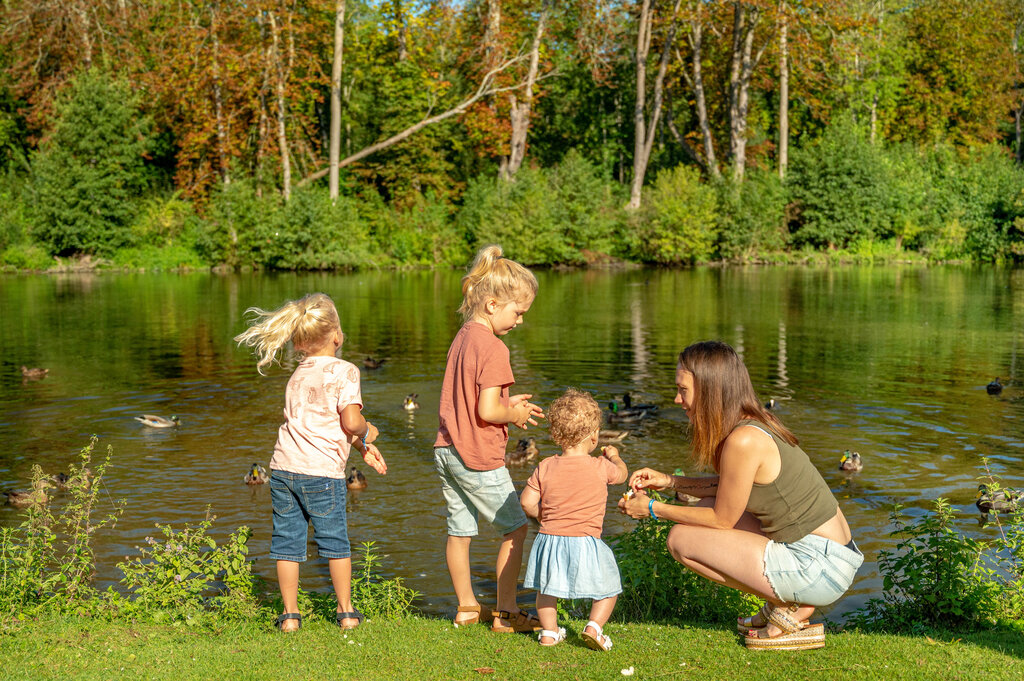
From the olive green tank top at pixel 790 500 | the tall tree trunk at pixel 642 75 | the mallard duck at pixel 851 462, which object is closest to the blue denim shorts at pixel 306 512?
the olive green tank top at pixel 790 500

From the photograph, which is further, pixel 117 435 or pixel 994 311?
pixel 994 311

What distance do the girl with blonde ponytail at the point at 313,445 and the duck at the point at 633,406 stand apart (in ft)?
26.2

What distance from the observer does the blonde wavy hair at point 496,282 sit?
18.6ft

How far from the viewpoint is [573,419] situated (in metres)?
5.20

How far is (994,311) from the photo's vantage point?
87.6 ft

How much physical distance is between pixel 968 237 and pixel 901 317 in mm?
30442

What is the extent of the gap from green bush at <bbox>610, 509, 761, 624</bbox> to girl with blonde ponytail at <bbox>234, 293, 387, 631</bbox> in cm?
176

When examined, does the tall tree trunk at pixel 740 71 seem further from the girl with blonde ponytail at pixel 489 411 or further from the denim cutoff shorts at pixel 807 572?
the denim cutoff shorts at pixel 807 572

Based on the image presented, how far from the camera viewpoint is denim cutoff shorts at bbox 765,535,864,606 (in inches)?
203

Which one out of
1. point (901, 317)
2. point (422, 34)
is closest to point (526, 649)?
point (901, 317)

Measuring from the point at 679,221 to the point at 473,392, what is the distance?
44.0 meters

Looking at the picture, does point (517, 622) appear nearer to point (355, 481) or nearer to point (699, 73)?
point (355, 481)

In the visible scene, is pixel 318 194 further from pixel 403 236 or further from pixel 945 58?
pixel 945 58

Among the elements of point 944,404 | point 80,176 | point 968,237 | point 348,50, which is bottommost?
point 944,404
